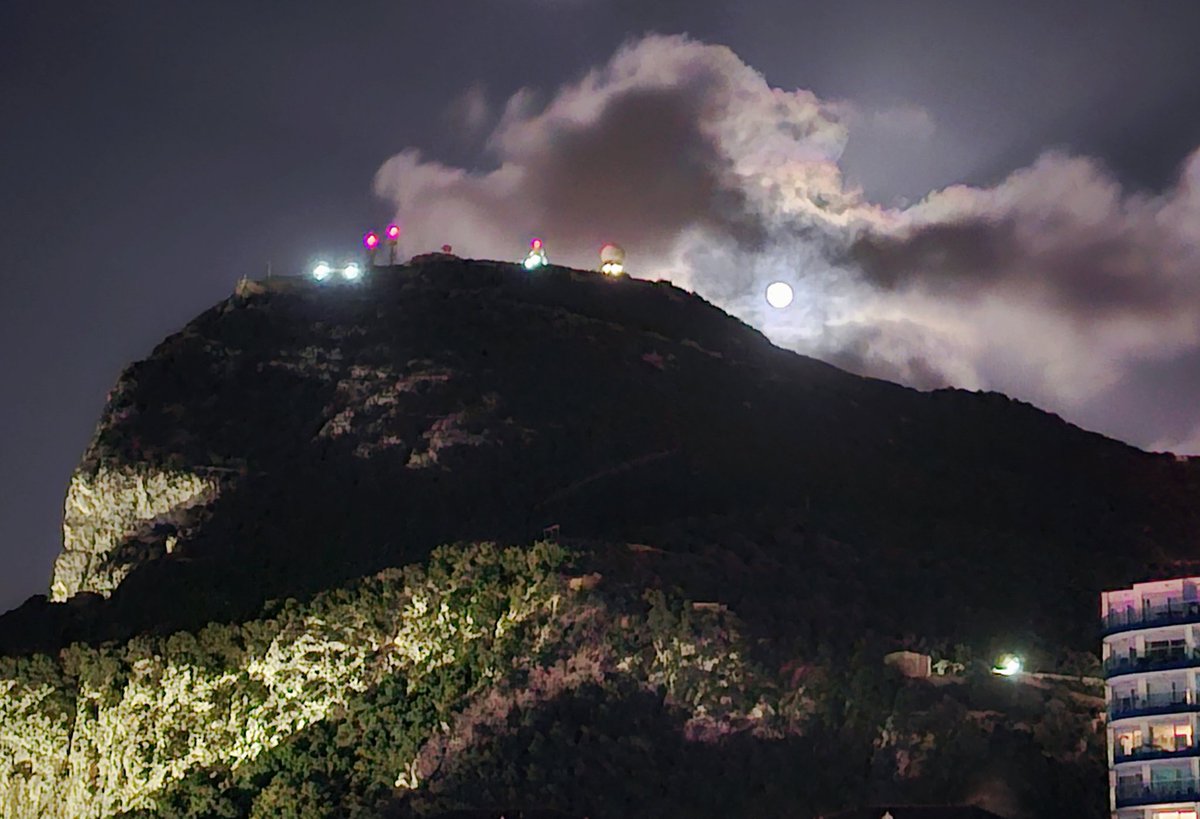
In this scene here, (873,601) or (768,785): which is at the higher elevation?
(873,601)

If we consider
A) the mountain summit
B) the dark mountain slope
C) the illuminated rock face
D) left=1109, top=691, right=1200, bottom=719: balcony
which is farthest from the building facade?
the illuminated rock face

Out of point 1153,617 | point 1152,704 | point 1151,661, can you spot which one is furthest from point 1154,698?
point 1153,617

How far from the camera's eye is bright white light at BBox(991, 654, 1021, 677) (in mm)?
93125

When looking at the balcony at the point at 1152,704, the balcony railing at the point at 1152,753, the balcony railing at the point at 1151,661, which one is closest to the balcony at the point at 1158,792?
the balcony railing at the point at 1152,753

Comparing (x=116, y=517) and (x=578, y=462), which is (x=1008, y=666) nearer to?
(x=578, y=462)

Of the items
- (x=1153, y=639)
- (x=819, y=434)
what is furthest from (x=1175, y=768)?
(x=819, y=434)

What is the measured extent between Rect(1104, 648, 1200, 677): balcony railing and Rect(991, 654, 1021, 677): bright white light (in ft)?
29.8

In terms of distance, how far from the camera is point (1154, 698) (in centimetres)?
8150

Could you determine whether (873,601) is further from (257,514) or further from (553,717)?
(257,514)

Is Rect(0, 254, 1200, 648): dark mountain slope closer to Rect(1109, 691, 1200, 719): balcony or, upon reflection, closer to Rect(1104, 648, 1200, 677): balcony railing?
Rect(1104, 648, 1200, 677): balcony railing

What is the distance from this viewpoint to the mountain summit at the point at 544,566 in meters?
84.9

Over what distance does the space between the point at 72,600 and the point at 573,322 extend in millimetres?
36562

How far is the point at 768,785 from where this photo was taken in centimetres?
8231

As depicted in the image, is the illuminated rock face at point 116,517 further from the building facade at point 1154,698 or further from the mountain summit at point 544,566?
the building facade at point 1154,698
